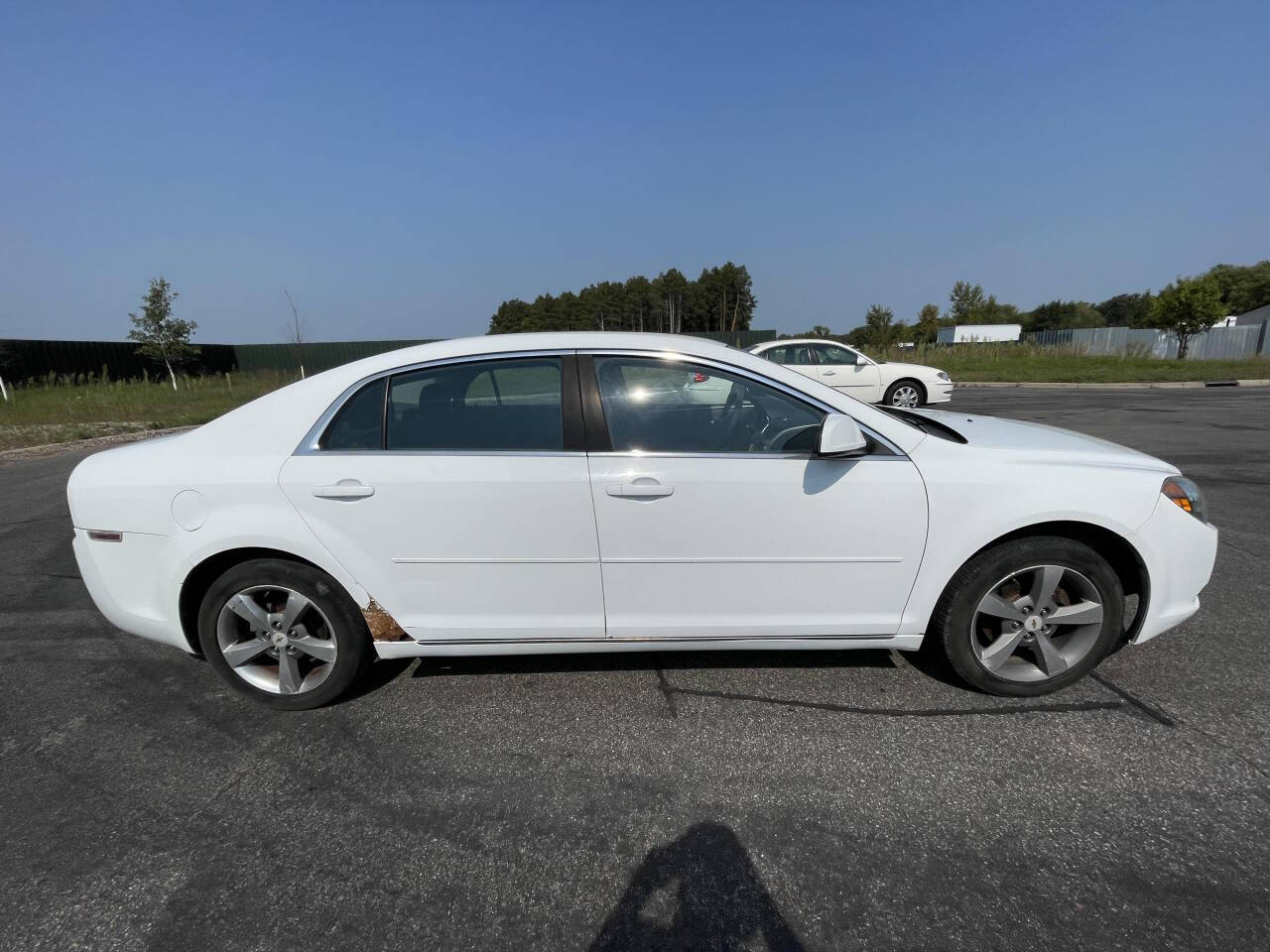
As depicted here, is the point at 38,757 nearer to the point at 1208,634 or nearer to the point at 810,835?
the point at 810,835

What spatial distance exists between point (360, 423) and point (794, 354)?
11712mm

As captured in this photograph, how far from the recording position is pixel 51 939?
165 centimetres

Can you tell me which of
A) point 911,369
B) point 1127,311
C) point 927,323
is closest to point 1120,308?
point 1127,311

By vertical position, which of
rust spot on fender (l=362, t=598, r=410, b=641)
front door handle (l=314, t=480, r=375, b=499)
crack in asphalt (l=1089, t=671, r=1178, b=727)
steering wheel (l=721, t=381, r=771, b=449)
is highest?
steering wheel (l=721, t=381, r=771, b=449)

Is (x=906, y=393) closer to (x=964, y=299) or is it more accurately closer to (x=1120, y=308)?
(x=964, y=299)

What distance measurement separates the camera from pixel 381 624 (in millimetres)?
2596

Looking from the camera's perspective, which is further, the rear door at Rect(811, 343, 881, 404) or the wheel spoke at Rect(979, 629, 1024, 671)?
the rear door at Rect(811, 343, 881, 404)

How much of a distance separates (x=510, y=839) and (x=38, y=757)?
207 centimetres

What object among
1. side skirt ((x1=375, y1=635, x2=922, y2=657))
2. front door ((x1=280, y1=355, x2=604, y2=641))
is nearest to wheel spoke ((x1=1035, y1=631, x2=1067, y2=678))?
side skirt ((x1=375, y1=635, x2=922, y2=657))

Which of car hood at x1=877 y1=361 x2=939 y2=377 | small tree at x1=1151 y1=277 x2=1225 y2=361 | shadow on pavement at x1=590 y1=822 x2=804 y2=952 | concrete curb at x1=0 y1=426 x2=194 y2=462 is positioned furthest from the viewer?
small tree at x1=1151 y1=277 x2=1225 y2=361

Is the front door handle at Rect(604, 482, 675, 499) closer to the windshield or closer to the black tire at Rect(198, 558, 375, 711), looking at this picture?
the windshield

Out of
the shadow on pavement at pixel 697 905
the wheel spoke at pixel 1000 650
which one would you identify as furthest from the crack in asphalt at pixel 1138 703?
the shadow on pavement at pixel 697 905

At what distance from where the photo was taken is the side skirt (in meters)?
2.57

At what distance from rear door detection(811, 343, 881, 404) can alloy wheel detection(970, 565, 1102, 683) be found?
35.7ft
